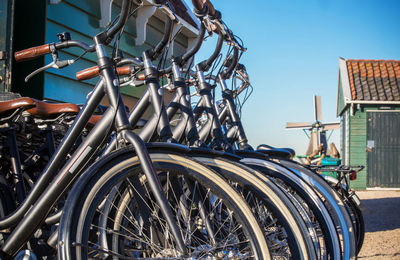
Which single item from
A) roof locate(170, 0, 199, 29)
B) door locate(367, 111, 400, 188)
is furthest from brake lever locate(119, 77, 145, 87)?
door locate(367, 111, 400, 188)

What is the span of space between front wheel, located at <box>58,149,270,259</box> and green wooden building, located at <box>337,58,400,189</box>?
565 inches

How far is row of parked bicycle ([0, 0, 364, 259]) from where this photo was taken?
1760 millimetres

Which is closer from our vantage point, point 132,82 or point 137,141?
point 137,141

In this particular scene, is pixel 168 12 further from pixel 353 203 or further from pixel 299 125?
pixel 299 125

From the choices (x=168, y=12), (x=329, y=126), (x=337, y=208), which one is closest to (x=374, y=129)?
(x=337, y=208)

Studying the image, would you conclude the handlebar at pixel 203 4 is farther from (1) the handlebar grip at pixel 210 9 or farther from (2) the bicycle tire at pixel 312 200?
(2) the bicycle tire at pixel 312 200

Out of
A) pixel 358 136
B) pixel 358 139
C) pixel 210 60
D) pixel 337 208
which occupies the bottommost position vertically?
pixel 337 208

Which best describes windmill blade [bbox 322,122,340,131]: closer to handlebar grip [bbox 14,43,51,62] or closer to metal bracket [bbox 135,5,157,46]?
metal bracket [bbox 135,5,157,46]

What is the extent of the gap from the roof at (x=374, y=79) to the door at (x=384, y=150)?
71 cm

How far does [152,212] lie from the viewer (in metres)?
2.00

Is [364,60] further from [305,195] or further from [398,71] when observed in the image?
[305,195]

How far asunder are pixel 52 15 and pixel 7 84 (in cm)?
95

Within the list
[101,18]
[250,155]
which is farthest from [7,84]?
[250,155]

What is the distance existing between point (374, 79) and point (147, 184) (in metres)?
16.0
